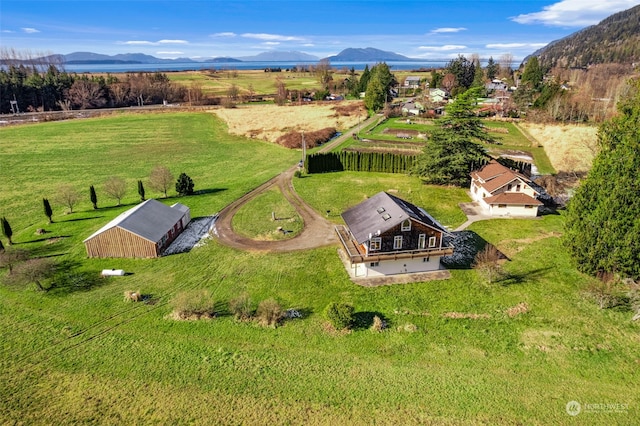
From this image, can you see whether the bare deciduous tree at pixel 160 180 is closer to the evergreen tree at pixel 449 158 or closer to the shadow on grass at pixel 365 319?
the shadow on grass at pixel 365 319

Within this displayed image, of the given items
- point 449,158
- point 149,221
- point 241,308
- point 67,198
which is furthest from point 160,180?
point 449,158

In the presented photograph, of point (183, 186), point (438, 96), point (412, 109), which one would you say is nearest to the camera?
point (183, 186)

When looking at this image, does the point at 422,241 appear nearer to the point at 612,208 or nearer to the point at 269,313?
the point at 612,208

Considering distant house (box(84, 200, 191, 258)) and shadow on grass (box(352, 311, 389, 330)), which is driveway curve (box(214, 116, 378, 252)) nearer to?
distant house (box(84, 200, 191, 258))

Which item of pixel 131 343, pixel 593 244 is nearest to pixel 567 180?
pixel 593 244

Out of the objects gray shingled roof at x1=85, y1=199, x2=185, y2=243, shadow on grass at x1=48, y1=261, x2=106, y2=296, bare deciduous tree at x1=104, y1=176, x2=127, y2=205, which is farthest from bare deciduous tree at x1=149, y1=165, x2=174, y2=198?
shadow on grass at x1=48, y1=261, x2=106, y2=296

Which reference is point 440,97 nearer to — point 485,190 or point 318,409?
point 485,190

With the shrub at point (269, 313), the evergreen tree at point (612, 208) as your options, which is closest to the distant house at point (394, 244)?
the shrub at point (269, 313)
